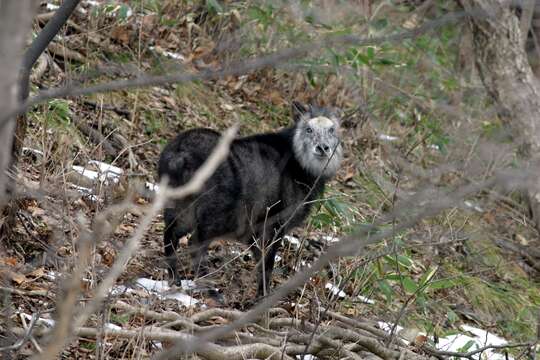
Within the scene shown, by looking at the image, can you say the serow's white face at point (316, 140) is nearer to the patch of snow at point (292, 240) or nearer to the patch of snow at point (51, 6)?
the patch of snow at point (292, 240)

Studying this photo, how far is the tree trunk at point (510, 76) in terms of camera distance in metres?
8.63

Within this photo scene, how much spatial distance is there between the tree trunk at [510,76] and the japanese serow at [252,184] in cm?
267

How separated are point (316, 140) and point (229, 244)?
3.61ft

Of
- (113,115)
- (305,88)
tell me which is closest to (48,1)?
(113,115)

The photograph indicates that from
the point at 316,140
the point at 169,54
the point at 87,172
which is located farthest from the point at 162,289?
the point at 169,54

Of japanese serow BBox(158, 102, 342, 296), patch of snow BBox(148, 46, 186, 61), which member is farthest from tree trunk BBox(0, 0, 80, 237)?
patch of snow BBox(148, 46, 186, 61)

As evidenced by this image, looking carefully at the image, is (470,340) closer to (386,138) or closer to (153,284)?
(153,284)

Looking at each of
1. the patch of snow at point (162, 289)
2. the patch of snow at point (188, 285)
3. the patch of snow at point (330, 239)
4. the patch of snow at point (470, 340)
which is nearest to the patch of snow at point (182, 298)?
the patch of snow at point (162, 289)

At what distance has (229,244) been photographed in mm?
6828

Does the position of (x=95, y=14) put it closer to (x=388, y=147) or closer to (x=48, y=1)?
(x=48, y=1)

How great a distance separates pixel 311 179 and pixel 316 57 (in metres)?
2.29

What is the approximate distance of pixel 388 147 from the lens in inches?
384

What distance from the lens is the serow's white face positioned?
666 centimetres

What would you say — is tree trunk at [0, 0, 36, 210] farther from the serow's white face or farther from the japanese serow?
the serow's white face
